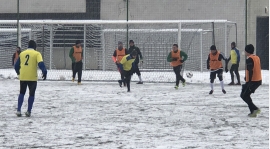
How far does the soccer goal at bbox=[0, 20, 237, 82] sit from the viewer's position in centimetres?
3003

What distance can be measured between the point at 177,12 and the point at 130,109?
17.2 m

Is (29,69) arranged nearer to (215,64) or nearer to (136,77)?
(215,64)

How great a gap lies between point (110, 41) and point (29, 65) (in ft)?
55.1

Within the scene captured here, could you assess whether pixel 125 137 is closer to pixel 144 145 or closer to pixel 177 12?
pixel 144 145

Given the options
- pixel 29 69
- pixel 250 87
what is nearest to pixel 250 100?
pixel 250 87

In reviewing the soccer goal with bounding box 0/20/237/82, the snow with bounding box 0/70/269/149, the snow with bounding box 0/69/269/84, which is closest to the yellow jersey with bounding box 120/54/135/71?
the snow with bounding box 0/70/269/149

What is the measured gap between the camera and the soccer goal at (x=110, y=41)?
98.5 ft

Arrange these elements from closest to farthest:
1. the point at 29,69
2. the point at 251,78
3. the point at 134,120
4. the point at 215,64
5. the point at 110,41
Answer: the point at 134,120 < the point at 251,78 < the point at 29,69 < the point at 215,64 < the point at 110,41

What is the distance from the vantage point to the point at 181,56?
23.2m

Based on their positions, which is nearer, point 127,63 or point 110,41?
point 127,63

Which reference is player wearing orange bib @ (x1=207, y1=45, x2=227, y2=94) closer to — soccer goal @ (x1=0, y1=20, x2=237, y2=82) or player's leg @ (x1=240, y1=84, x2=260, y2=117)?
player's leg @ (x1=240, y1=84, x2=260, y2=117)

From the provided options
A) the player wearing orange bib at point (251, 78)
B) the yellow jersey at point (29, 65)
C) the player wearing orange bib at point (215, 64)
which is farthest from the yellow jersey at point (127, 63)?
the player wearing orange bib at point (251, 78)

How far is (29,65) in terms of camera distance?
15.1 metres

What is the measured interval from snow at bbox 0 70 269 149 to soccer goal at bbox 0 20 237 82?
21.2 ft
